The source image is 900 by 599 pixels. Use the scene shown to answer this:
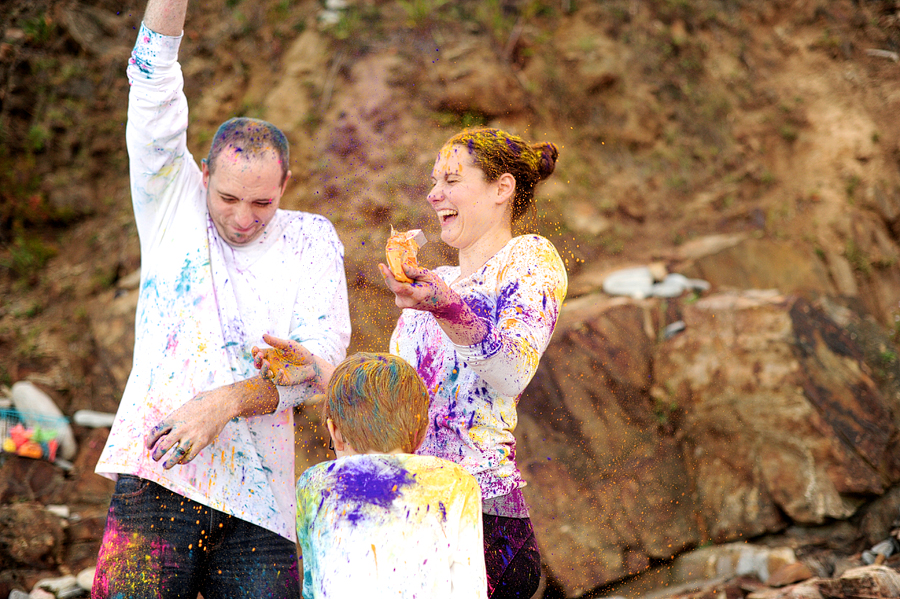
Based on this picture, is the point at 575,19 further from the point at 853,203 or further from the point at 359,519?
the point at 359,519

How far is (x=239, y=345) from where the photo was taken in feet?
9.01

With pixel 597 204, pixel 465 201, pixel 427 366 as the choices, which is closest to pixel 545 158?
pixel 465 201

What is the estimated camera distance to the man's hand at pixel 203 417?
95.2 inches

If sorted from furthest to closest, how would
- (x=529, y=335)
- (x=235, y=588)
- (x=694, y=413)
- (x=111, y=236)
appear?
(x=111, y=236)
(x=694, y=413)
(x=235, y=588)
(x=529, y=335)

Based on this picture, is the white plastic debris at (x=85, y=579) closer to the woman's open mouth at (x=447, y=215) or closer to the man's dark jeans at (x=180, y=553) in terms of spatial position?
the man's dark jeans at (x=180, y=553)

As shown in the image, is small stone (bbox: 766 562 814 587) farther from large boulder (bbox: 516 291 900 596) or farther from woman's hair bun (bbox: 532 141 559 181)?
woman's hair bun (bbox: 532 141 559 181)

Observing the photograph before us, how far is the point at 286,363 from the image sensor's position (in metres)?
2.55

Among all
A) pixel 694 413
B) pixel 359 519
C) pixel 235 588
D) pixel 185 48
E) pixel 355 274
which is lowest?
pixel 235 588

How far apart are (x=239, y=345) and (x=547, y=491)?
317 cm

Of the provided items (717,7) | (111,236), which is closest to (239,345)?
(111,236)

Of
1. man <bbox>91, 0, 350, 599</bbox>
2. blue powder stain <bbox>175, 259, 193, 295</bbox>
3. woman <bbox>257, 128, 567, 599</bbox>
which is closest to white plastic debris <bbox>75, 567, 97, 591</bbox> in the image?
man <bbox>91, 0, 350, 599</bbox>

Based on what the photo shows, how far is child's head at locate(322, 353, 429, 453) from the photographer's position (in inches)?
86.5

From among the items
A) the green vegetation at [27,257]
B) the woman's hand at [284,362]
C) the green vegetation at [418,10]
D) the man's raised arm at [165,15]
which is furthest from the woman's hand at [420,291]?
the green vegetation at [27,257]

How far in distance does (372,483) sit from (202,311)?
100 centimetres
